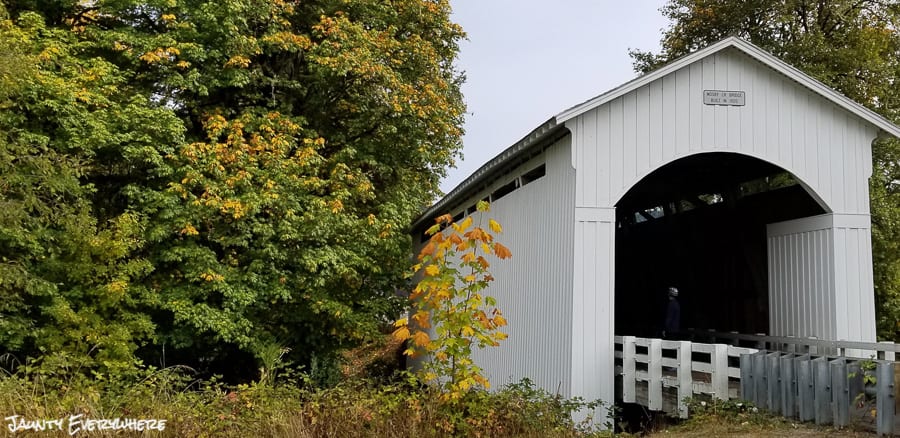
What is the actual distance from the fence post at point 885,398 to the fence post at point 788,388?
90 centimetres

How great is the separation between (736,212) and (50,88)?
438 inches

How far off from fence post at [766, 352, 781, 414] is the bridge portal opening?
338 centimetres

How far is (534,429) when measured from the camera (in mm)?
6883

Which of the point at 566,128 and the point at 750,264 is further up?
the point at 566,128

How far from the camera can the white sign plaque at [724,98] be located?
32.2 feet

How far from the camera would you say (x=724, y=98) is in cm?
985

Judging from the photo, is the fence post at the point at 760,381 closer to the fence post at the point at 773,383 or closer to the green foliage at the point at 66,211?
the fence post at the point at 773,383

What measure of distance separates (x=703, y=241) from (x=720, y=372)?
5.89 metres

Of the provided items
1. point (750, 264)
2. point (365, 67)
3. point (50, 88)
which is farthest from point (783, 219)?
point (50, 88)

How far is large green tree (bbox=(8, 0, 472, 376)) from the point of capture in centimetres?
1284

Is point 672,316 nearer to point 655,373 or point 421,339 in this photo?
point 655,373

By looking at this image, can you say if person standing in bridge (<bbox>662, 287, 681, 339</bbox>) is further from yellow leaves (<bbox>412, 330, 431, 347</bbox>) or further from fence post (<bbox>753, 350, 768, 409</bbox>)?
yellow leaves (<bbox>412, 330, 431, 347</bbox>)

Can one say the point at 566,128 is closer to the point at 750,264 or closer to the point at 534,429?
the point at 534,429

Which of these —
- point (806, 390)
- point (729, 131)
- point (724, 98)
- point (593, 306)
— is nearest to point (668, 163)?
point (729, 131)
